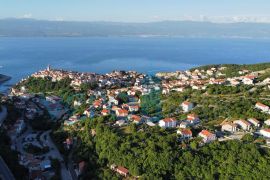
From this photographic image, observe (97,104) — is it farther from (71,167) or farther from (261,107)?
(261,107)

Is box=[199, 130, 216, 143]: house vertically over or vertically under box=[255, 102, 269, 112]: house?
under

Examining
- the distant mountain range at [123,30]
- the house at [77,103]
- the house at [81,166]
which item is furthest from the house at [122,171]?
the distant mountain range at [123,30]

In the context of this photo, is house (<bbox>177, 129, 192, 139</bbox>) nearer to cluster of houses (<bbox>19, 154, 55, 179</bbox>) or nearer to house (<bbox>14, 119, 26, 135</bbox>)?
cluster of houses (<bbox>19, 154, 55, 179</bbox>)

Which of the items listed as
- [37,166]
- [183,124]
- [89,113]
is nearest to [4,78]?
[89,113]

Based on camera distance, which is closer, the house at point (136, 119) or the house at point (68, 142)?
the house at point (68, 142)

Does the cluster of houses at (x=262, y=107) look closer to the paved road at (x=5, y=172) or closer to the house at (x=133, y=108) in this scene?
the house at (x=133, y=108)

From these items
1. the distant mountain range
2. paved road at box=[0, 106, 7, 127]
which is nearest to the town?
paved road at box=[0, 106, 7, 127]

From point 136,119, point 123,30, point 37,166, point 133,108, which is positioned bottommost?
point 123,30

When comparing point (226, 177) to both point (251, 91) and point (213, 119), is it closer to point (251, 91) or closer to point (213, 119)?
point (213, 119)
